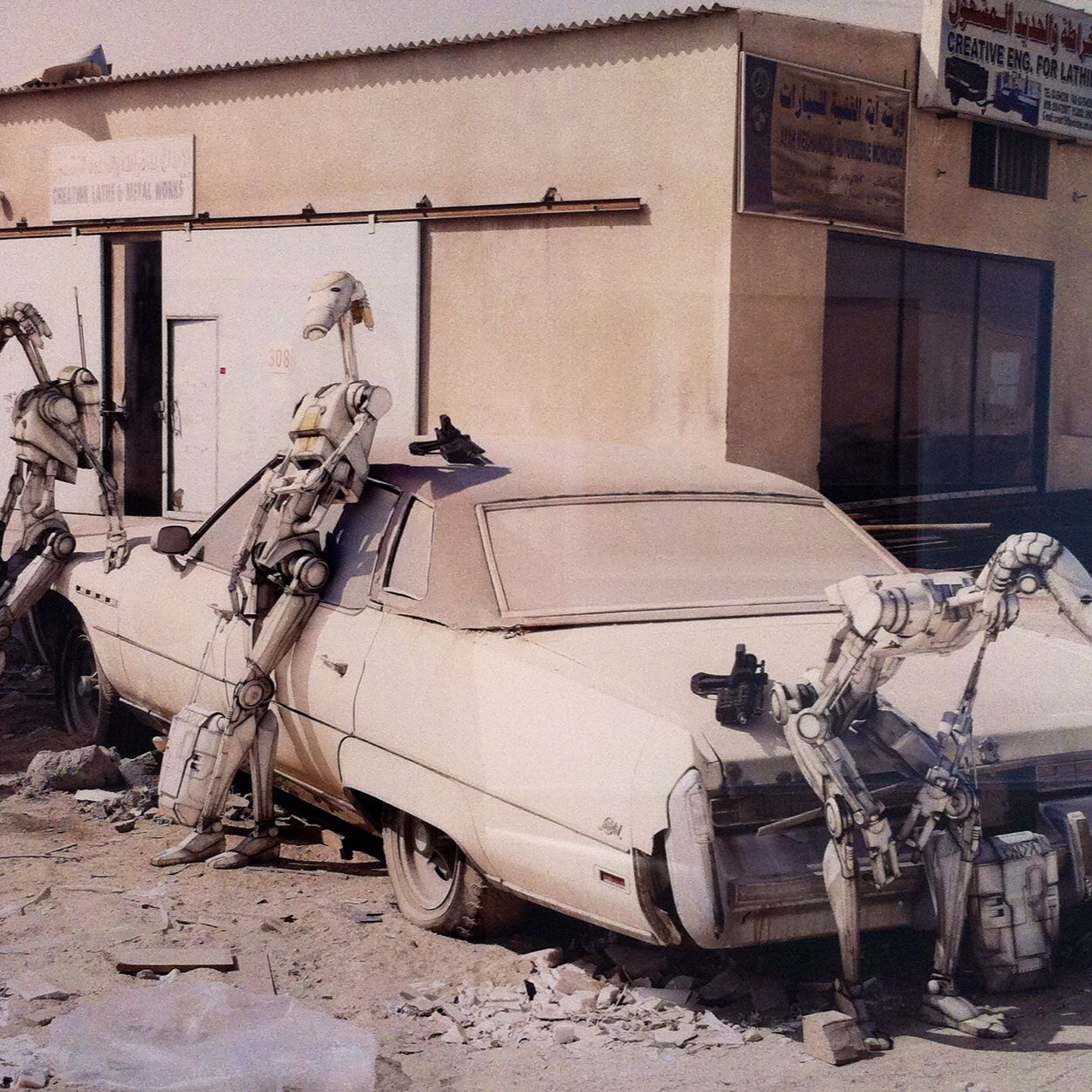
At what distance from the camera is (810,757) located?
3.04 m

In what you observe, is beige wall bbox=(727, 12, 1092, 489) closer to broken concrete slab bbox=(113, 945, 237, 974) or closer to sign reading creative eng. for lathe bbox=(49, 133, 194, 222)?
sign reading creative eng. for lathe bbox=(49, 133, 194, 222)

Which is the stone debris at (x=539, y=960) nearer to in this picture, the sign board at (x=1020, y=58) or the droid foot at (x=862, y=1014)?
the droid foot at (x=862, y=1014)

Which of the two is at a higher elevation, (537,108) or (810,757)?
(537,108)

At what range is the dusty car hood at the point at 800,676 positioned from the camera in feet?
9.99

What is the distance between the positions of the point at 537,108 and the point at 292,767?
259 cm

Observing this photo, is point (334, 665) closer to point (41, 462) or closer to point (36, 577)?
point (36, 577)

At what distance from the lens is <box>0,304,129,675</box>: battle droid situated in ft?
18.6

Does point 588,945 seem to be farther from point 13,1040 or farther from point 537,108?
point 537,108

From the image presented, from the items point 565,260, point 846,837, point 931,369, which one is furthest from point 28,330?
point 846,837

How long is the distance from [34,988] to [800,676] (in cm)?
186

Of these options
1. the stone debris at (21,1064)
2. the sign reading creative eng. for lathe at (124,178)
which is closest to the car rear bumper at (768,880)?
the stone debris at (21,1064)

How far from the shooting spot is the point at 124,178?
237 inches

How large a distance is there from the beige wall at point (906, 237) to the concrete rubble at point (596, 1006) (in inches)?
68.5

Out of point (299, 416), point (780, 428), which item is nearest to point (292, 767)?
point (299, 416)
